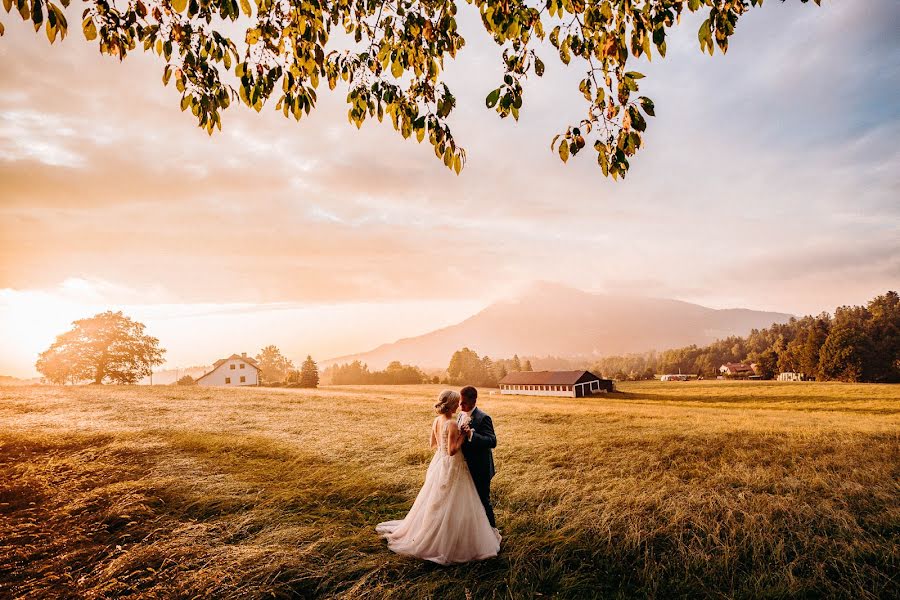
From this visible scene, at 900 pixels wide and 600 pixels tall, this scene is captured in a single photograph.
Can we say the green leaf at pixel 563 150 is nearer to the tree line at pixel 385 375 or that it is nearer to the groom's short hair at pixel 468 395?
the groom's short hair at pixel 468 395

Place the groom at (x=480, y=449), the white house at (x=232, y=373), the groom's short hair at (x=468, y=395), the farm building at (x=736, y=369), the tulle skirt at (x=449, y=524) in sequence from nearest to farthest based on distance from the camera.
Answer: the tulle skirt at (x=449, y=524)
the groom at (x=480, y=449)
the groom's short hair at (x=468, y=395)
the white house at (x=232, y=373)
the farm building at (x=736, y=369)

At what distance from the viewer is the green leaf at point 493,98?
12.7ft

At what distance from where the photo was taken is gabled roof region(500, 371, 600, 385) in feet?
197

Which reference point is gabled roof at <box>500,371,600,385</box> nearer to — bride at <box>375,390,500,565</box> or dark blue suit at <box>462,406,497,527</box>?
dark blue suit at <box>462,406,497,527</box>

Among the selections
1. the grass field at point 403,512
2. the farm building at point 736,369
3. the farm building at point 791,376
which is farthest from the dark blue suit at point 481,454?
the farm building at point 736,369

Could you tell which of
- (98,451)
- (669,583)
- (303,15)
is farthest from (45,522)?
(669,583)

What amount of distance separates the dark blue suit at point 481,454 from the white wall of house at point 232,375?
71.5 metres

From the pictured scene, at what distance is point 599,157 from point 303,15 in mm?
3564

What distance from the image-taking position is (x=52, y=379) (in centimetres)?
4172

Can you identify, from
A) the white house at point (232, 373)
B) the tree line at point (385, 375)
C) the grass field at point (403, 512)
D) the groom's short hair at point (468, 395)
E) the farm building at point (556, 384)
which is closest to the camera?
the grass field at point (403, 512)

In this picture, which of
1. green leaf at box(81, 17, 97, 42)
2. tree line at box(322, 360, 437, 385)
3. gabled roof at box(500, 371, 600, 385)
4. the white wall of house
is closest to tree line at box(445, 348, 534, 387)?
tree line at box(322, 360, 437, 385)

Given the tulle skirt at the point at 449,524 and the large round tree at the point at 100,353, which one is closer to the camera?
the tulle skirt at the point at 449,524

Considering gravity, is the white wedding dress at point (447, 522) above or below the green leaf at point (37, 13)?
below

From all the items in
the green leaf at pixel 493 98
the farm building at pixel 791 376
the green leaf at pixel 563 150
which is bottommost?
the farm building at pixel 791 376
